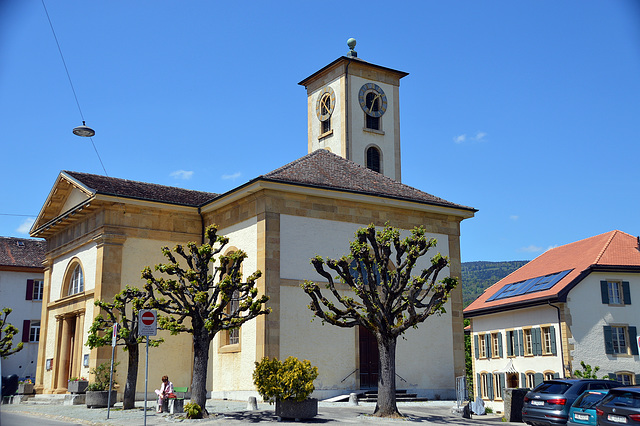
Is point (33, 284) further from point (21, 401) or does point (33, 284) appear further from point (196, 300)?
point (196, 300)

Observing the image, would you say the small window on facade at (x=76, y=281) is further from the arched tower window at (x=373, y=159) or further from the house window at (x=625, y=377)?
the house window at (x=625, y=377)

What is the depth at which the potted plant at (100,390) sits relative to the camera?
967 inches

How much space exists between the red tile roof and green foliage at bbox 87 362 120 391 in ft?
84.0

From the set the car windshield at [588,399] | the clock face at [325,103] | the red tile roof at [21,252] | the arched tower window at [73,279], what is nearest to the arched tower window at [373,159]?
the clock face at [325,103]

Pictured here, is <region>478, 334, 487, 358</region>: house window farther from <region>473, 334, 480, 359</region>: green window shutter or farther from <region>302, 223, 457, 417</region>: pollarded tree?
<region>302, 223, 457, 417</region>: pollarded tree

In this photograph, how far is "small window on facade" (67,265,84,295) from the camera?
31359mm

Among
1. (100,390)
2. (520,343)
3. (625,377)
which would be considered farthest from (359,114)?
(100,390)

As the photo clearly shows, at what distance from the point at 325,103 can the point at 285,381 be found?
29460 millimetres

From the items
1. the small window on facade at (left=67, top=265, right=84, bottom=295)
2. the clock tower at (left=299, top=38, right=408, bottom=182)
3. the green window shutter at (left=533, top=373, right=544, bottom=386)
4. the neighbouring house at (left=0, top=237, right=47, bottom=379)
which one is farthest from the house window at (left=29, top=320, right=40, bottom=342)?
the green window shutter at (left=533, top=373, right=544, bottom=386)

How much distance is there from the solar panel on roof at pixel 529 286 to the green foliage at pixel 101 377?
2432 cm

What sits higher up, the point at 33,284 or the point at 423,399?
the point at 33,284

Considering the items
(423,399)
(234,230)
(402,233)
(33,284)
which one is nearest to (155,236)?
(234,230)

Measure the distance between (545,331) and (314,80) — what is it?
21.4m

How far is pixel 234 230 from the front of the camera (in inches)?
1104
